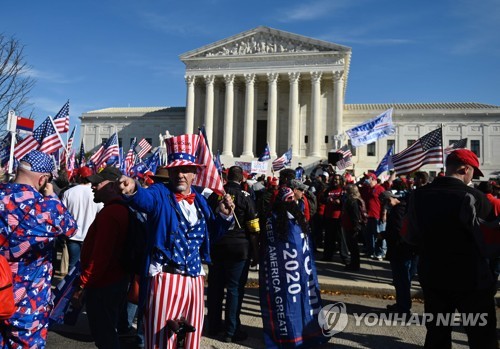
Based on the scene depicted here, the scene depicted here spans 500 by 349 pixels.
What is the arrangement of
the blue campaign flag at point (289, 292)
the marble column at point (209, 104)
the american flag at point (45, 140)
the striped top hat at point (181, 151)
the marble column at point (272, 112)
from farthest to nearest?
1. the marble column at point (209, 104)
2. the marble column at point (272, 112)
3. the american flag at point (45, 140)
4. the blue campaign flag at point (289, 292)
5. the striped top hat at point (181, 151)

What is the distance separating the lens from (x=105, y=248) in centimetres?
341

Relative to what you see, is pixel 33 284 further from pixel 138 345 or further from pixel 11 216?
pixel 138 345

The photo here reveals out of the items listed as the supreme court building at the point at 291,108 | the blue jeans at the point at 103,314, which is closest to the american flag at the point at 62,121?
the blue jeans at the point at 103,314

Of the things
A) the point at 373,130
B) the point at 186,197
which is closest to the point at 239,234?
the point at 186,197

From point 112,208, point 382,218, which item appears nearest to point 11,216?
point 112,208

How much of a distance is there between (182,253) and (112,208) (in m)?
0.91

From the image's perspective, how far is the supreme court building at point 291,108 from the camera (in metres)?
46.4

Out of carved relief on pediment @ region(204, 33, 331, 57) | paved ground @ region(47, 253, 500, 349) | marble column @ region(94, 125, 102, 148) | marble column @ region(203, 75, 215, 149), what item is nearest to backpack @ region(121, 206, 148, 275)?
paved ground @ region(47, 253, 500, 349)

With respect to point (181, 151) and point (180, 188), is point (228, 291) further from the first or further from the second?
point (181, 151)

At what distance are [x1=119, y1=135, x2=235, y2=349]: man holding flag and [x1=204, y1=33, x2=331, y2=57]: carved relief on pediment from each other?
4715 centimetres

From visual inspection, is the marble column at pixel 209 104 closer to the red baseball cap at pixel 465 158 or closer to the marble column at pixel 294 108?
the marble column at pixel 294 108

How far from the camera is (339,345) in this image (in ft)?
15.6

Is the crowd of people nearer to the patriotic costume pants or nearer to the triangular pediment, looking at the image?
the patriotic costume pants

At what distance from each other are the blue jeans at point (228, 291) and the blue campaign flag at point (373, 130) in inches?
412
